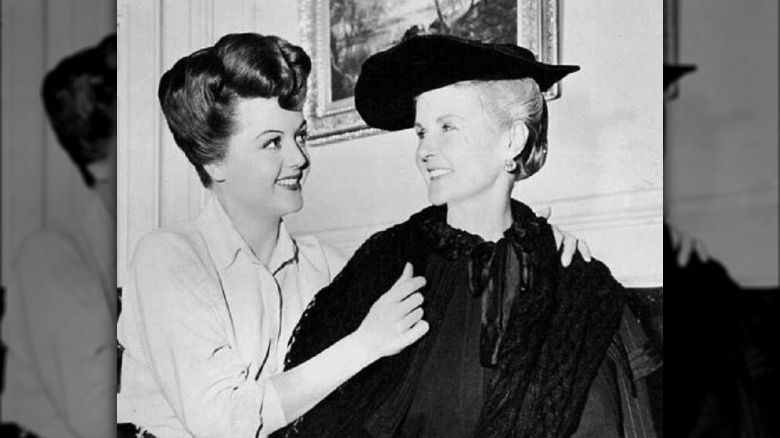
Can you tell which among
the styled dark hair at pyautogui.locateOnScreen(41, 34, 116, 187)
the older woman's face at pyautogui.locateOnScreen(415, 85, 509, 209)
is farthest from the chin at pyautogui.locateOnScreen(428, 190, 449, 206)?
the styled dark hair at pyautogui.locateOnScreen(41, 34, 116, 187)

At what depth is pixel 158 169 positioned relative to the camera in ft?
5.49

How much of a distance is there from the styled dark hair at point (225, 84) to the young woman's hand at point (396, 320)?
35 cm

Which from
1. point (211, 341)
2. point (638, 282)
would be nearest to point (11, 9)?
point (211, 341)

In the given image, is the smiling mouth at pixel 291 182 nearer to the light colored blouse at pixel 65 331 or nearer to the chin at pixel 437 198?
the chin at pixel 437 198

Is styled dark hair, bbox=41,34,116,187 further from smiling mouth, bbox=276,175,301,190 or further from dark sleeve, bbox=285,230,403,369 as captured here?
dark sleeve, bbox=285,230,403,369

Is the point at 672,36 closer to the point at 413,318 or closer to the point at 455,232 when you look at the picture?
the point at 455,232

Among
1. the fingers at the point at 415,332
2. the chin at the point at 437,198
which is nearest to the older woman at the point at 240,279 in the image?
the fingers at the point at 415,332

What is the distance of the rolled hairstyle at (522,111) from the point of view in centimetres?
154

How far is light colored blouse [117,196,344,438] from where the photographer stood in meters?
1.57

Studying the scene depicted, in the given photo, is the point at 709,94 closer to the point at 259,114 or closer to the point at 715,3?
the point at 715,3

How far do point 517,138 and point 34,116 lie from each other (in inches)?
36.8

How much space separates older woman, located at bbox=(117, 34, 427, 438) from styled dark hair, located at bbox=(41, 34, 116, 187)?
0.20 m

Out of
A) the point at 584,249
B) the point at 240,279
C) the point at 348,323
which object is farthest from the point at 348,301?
the point at 584,249

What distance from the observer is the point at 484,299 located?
1.54m
